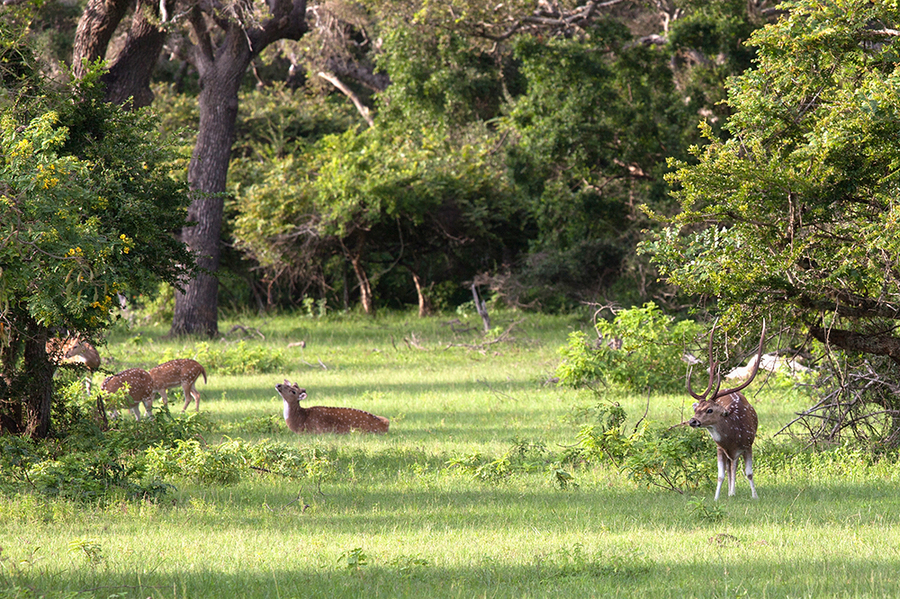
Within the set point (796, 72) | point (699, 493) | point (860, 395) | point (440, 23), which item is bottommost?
point (699, 493)

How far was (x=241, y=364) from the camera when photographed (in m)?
19.4

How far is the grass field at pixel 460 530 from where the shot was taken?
6.40 m

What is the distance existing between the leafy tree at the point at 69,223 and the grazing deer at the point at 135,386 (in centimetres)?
185

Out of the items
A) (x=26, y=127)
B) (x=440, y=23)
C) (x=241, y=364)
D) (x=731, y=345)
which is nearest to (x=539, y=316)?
(x=440, y=23)

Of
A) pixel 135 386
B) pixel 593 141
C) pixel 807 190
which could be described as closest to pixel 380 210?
pixel 593 141

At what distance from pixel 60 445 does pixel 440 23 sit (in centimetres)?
1670

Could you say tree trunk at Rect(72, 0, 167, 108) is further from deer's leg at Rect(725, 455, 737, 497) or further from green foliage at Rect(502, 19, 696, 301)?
deer's leg at Rect(725, 455, 737, 497)

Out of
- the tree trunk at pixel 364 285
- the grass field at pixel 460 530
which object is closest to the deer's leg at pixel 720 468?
the grass field at pixel 460 530

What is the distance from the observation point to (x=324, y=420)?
12.8 meters

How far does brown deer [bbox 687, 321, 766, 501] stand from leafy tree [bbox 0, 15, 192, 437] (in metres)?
5.09

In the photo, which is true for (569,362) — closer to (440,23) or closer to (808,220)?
(808,220)

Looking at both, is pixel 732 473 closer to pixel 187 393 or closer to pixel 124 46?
pixel 187 393

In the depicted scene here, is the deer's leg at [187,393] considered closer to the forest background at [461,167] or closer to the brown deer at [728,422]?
the forest background at [461,167]

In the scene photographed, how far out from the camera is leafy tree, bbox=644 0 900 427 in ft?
30.1
